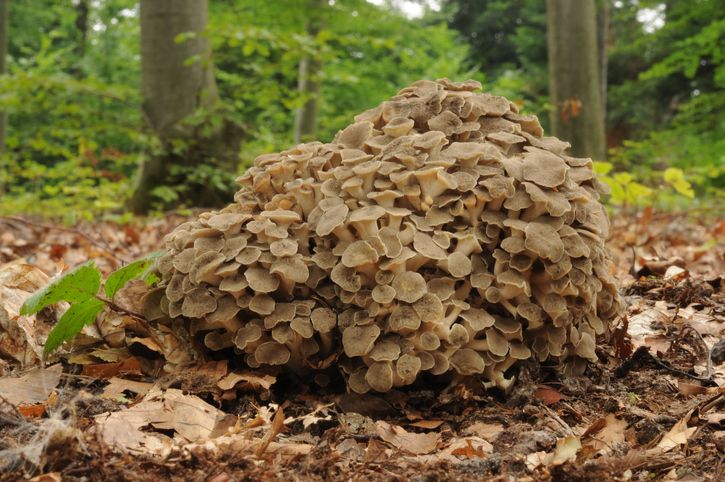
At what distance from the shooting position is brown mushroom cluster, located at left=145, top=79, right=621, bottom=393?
8.52 feet

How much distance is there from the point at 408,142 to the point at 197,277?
1.11m

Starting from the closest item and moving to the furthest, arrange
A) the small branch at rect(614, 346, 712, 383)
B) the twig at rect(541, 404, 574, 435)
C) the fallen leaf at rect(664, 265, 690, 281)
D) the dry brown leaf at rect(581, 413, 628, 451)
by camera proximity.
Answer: the dry brown leaf at rect(581, 413, 628, 451) → the twig at rect(541, 404, 574, 435) → the small branch at rect(614, 346, 712, 383) → the fallen leaf at rect(664, 265, 690, 281)

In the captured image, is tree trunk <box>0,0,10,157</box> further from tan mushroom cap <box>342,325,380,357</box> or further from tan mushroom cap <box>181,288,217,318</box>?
tan mushroom cap <box>342,325,380,357</box>

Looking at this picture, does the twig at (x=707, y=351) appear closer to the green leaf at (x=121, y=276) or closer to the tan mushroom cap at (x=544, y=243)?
the tan mushroom cap at (x=544, y=243)

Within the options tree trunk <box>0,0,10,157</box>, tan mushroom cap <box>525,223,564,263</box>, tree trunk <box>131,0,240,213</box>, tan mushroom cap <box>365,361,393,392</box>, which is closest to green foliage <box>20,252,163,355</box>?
tan mushroom cap <box>365,361,393,392</box>

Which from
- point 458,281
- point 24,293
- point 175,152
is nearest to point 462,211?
point 458,281

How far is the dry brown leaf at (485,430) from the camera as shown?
2.42 meters

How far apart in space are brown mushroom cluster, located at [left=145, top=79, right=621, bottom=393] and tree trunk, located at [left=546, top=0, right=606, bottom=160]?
5.80m

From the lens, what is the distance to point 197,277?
8.64 ft

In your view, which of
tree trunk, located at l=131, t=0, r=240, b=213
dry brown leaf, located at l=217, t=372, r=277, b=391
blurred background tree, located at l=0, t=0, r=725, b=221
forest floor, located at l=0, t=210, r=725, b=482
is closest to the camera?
forest floor, located at l=0, t=210, r=725, b=482

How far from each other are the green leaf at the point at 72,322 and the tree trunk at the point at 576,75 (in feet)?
22.8

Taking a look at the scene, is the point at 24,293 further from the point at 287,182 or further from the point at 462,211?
the point at 462,211

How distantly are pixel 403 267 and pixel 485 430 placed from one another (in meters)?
0.74

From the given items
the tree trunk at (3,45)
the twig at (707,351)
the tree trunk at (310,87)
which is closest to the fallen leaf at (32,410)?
the twig at (707,351)
